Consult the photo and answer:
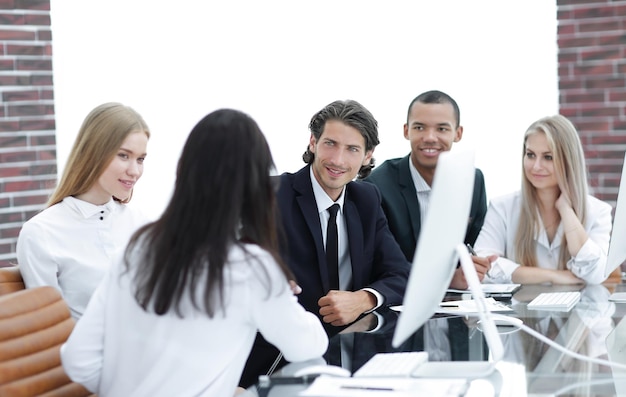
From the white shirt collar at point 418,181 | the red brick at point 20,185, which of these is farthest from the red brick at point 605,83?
the red brick at point 20,185

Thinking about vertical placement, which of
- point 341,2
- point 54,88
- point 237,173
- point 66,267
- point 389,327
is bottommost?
point 389,327

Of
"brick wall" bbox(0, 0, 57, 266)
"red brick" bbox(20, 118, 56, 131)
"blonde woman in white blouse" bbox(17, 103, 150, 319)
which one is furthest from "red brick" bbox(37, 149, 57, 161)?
"blonde woman in white blouse" bbox(17, 103, 150, 319)

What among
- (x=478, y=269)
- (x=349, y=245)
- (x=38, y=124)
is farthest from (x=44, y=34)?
(x=478, y=269)

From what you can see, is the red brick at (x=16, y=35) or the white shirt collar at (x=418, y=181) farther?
the red brick at (x=16, y=35)

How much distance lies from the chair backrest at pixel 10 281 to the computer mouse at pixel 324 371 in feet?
3.32

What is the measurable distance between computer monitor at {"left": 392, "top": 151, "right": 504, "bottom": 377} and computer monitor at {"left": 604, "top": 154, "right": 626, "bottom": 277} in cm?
74

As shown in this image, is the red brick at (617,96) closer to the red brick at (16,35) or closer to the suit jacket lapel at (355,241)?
the suit jacket lapel at (355,241)

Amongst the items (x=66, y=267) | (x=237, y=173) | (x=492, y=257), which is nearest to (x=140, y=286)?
(x=237, y=173)

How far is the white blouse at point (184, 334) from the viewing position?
1746 mm

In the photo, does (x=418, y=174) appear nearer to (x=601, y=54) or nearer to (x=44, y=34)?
(x=601, y=54)

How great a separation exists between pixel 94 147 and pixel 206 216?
108 centimetres

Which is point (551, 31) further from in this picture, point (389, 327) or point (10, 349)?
point (10, 349)

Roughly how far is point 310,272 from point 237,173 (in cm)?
122

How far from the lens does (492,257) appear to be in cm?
317
